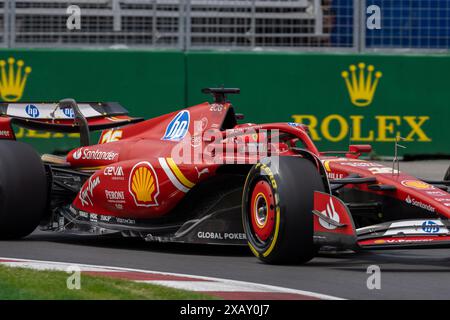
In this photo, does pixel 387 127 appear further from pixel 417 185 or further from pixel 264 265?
pixel 264 265

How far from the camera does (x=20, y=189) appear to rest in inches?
370

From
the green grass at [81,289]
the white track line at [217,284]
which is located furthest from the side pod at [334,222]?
the green grass at [81,289]

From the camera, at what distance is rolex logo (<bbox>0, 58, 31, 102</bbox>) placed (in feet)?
50.8

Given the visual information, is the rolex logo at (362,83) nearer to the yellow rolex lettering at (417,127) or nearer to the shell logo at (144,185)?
the yellow rolex lettering at (417,127)

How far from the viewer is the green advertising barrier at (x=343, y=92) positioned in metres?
15.6

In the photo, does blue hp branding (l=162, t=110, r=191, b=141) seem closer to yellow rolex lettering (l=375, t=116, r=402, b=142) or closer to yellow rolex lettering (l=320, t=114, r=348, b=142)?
yellow rolex lettering (l=320, t=114, r=348, b=142)

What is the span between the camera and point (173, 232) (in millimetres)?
8844

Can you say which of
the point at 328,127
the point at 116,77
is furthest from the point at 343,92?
the point at 116,77

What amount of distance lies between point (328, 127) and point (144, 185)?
23.3 feet

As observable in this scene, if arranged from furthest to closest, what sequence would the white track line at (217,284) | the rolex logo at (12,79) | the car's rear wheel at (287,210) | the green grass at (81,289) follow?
the rolex logo at (12,79), the car's rear wheel at (287,210), the white track line at (217,284), the green grass at (81,289)
